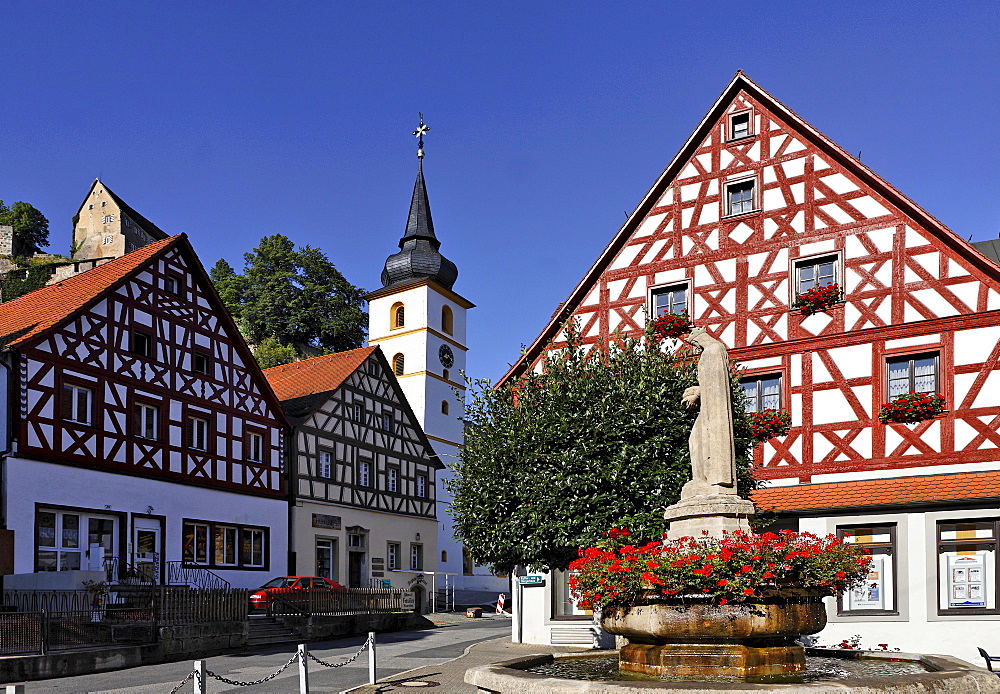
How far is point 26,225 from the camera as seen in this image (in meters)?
89.0

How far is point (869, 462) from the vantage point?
20078mm

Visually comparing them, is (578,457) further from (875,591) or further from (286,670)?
(286,670)

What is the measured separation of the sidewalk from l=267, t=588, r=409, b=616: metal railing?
20.8ft

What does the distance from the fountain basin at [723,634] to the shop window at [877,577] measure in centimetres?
987

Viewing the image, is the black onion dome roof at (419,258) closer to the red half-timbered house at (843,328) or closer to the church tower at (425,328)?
the church tower at (425,328)

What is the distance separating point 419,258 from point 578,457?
44.7 metres

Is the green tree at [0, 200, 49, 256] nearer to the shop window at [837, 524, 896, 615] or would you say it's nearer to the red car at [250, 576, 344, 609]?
the red car at [250, 576, 344, 609]

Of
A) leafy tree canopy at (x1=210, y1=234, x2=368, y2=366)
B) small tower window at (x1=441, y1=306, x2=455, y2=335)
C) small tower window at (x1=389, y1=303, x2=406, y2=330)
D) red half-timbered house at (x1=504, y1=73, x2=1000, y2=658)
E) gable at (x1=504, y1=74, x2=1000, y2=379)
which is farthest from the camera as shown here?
leafy tree canopy at (x1=210, y1=234, x2=368, y2=366)

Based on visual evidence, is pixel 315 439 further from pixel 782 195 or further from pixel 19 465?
pixel 782 195

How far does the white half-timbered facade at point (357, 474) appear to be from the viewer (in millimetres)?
36250

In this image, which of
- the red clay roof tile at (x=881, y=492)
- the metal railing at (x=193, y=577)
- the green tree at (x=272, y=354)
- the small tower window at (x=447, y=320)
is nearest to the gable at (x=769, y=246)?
the red clay roof tile at (x=881, y=492)

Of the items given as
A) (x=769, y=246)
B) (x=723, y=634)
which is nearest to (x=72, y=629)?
(x=723, y=634)

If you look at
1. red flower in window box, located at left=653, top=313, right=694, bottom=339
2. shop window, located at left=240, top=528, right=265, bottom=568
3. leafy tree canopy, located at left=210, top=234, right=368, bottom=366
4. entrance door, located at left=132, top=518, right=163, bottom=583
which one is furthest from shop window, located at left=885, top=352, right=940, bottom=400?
leafy tree canopy, located at left=210, top=234, right=368, bottom=366

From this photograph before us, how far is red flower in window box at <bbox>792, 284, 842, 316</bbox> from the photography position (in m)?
21.2
